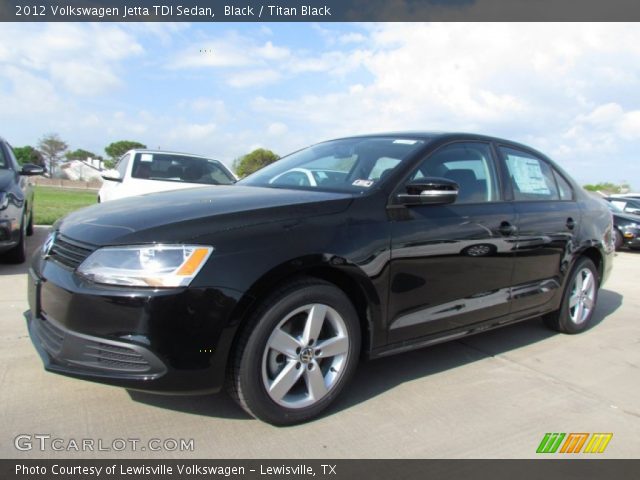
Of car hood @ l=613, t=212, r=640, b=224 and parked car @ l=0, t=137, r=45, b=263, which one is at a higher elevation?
parked car @ l=0, t=137, r=45, b=263

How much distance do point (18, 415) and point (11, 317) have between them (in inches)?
70.7

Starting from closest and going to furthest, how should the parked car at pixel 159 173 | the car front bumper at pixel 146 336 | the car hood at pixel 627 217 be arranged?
1. the car front bumper at pixel 146 336
2. the parked car at pixel 159 173
3. the car hood at pixel 627 217

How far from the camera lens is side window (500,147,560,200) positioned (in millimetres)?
3929

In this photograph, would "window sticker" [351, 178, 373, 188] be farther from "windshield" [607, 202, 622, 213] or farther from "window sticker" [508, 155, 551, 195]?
"windshield" [607, 202, 622, 213]

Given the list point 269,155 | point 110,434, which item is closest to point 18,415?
point 110,434

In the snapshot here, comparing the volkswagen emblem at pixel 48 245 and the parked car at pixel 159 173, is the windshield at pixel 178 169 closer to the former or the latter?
the parked car at pixel 159 173

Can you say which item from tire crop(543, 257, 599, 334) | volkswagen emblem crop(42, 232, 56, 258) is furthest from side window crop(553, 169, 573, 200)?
volkswagen emblem crop(42, 232, 56, 258)

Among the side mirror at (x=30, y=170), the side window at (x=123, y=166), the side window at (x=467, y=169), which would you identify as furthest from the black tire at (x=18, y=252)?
the side window at (x=467, y=169)

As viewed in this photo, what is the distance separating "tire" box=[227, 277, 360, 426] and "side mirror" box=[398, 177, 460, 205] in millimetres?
723

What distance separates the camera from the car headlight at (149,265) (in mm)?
2275

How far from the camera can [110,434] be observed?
2.48 m

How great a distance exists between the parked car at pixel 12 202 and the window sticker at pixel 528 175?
4.83m

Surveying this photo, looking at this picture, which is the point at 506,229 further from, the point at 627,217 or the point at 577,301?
the point at 627,217
